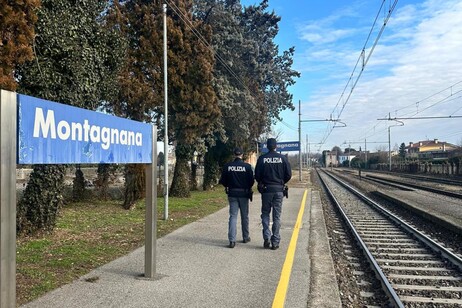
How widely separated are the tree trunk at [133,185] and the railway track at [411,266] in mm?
7149

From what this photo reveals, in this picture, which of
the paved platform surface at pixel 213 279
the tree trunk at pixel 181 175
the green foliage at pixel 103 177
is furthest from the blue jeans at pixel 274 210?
the tree trunk at pixel 181 175

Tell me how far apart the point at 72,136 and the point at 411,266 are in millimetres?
6729

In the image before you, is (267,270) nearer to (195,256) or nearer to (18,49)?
(195,256)

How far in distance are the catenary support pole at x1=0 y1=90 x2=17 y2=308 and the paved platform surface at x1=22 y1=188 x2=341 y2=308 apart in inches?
66.4

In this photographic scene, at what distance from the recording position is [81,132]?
4.57m

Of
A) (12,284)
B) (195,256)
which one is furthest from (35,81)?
(12,284)

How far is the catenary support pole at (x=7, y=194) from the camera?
3.34m

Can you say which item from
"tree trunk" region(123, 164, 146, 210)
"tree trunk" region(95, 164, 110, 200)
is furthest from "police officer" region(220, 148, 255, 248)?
"tree trunk" region(95, 164, 110, 200)

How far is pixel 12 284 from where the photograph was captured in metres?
3.50

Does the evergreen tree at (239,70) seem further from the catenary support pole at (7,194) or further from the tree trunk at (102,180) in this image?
the catenary support pole at (7,194)

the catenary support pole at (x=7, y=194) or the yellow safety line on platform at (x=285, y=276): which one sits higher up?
the catenary support pole at (x=7, y=194)

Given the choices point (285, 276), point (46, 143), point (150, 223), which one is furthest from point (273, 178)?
point (46, 143)

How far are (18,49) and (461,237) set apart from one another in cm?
1110

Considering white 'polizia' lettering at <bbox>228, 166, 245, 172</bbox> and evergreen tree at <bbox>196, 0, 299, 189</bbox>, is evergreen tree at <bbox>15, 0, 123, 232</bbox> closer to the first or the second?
white 'polizia' lettering at <bbox>228, 166, 245, 172</bbox>
